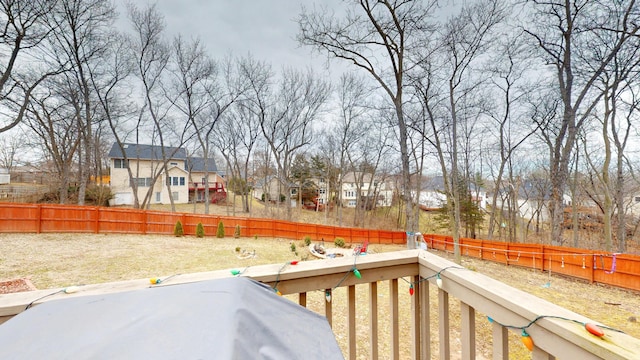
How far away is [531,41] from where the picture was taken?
8.93m

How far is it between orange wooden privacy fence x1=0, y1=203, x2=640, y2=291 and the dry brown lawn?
419 mm

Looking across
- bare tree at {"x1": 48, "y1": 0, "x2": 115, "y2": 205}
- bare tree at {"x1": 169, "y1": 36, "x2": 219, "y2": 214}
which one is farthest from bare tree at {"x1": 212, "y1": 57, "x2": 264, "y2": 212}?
bare tree at {"x1": 48, "y1": 0, "x2": 115, "y2": 205}

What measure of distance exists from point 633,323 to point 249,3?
42.2 feet

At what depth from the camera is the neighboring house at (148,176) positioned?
20938mm

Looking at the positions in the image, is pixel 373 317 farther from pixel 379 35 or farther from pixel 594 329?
pixel 379 35

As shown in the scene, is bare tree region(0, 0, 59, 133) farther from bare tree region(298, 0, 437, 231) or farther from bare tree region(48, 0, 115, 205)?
bare tree region(298, 0, 437, 231)

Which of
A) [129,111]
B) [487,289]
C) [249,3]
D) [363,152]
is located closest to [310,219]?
[363,152]

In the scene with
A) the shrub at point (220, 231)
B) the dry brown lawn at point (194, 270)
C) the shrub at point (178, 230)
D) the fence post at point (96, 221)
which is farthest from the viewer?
the shrub at point (220, 231)

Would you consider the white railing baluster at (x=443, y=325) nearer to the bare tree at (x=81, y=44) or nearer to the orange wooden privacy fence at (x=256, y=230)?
the orange wooden privacy fence at (x=256, y=230)

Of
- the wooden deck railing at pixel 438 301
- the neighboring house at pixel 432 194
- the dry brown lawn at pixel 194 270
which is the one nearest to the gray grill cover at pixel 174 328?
the wooden deck railing at pixel 438 301

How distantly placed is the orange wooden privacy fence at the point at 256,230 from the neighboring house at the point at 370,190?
9.30 metres

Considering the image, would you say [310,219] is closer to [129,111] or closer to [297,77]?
[297,77]

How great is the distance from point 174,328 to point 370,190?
23.9 meters

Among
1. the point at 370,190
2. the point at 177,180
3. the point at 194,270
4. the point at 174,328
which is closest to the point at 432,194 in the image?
the point at 370,190
